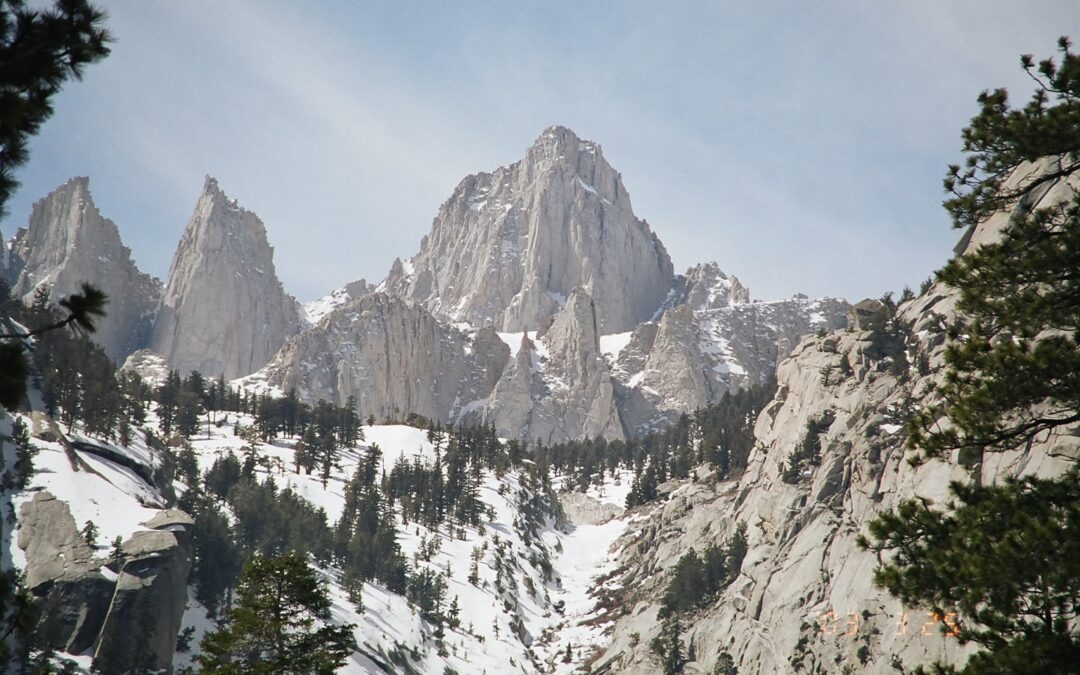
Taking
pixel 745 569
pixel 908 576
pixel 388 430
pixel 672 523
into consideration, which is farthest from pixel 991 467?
pixel 388 430

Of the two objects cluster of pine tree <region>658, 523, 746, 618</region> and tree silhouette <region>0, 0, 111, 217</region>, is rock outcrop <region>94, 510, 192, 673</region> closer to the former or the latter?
cluster of pine tree <region>658, 523, 746, 618</region>

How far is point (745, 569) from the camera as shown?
2596 inches

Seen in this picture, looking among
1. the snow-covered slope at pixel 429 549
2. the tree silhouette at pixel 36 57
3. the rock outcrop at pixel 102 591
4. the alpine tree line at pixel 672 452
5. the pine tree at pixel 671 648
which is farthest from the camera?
the alpine tree line at pixel 672 452

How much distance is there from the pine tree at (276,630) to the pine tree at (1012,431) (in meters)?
16.8

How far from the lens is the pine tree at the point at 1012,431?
12656 mm

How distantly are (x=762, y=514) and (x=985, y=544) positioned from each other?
59.2m

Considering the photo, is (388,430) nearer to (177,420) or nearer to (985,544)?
(177,420)

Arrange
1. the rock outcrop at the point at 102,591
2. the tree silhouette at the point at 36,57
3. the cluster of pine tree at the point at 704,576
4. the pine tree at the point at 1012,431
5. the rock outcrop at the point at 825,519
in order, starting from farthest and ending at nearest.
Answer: the cluster of pine tree at the point at 704,576
the rock outcrop at the point at 825,519
the rock outcrop at the point at 102,591
the pine tree at the point at 1012,431
the tree silhouette at the point at 36,57

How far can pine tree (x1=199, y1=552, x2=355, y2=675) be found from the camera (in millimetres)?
23125

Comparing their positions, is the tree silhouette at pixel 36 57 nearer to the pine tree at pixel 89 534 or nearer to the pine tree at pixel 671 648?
the pine tree at pixel 89 534

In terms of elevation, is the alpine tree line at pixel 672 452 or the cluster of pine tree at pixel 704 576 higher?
the alpine tree line at pixel 672 452
